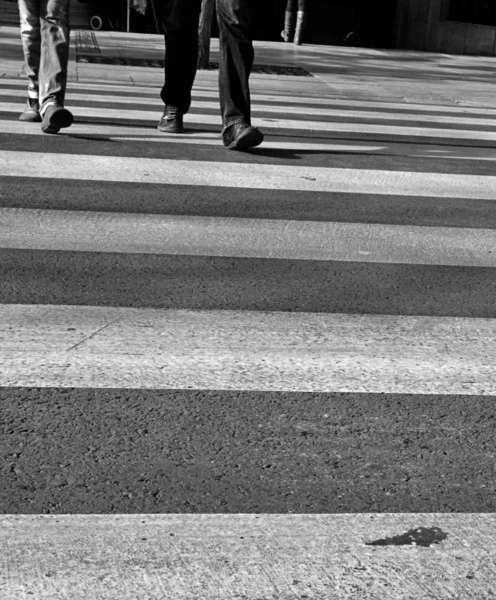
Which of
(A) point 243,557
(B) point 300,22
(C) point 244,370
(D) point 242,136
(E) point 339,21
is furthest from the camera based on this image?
(E) point 339,21

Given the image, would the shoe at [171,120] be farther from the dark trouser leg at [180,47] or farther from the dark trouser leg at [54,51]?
the dark trouser leg at [54,51]

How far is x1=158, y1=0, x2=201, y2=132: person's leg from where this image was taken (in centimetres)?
698

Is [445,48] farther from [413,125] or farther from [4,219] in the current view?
[4,219]

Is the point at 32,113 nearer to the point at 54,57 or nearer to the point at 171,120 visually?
the point at 54,57

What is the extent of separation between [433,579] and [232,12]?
16.7ft

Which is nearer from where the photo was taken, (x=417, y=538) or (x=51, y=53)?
(x=417, y=538)

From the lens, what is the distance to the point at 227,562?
2150 millimetres

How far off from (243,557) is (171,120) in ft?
18.0

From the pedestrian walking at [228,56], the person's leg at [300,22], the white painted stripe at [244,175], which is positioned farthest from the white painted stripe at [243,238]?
the person's leg at [300,22]

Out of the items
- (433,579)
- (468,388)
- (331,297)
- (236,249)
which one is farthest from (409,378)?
(236,249)

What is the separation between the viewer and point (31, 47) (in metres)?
7.36

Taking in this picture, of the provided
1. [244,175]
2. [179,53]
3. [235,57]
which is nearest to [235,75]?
[235,57]

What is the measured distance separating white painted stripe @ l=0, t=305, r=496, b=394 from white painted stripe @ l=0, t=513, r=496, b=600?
78 centimetres

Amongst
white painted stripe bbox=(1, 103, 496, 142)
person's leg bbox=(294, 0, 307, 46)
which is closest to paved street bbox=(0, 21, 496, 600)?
white painted stripe bbox=(1, 103, 496, 142)
